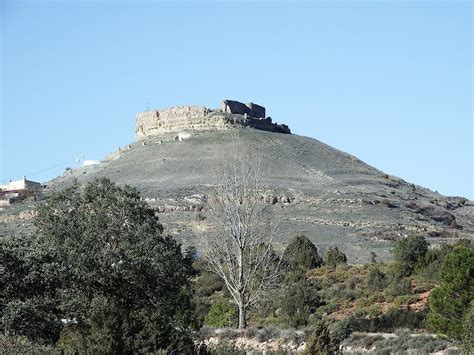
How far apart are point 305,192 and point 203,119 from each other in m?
33.9

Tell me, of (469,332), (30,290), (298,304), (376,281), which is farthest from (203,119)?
(469,332)

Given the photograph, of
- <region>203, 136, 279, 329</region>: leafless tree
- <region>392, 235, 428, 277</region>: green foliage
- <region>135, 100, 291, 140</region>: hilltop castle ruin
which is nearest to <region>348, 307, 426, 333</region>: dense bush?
<region>203, 136, 279, 329</region>: leafless tree

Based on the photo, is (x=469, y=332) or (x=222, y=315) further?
(x=222, y=315)

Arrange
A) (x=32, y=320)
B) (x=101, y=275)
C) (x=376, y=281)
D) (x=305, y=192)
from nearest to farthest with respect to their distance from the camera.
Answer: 1. (x=32, y=320)
2. (x=101, y=275)
3. (x=376, y=281)
4. (x=305, y=192)

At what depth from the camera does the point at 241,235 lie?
37031 millimetres

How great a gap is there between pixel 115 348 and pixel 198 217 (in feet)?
147

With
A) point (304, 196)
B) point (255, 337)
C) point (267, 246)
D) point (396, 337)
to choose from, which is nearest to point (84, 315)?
point (255, 337)

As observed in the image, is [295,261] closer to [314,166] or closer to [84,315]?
[84,315]

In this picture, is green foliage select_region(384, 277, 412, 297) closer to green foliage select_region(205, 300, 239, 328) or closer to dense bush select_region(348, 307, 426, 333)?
dense bush select_region(348, 307, 426, 333)

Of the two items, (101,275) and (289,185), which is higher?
(289,185)

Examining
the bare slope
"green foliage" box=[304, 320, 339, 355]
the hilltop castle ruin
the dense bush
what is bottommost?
the dense bush

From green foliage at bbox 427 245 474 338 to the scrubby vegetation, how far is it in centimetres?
3

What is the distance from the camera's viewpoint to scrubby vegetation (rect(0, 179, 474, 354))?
23547mm

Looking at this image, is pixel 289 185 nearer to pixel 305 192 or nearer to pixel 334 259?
pixel 305 192
